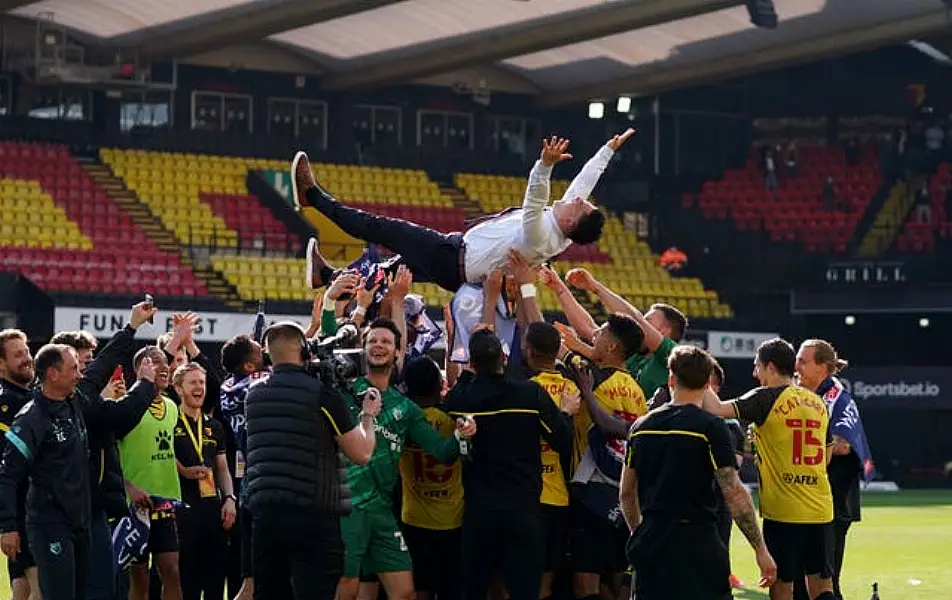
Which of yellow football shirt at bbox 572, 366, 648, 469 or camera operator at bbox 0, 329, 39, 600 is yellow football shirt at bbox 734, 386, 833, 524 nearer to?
yellow football shirt at bbox 572, 366, 648, 469

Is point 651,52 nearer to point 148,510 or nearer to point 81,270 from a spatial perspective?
point 81,270

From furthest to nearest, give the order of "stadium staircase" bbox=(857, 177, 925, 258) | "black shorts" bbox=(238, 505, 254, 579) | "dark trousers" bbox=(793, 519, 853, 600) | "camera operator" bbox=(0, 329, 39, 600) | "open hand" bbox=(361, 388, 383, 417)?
1. "stadium staircase" bbox=(857, 177, 925, 258)
2. "dark trousers" bbox=(793, 519, 853, 600)
3. "black shorts" bbox=(238, 505, 254, 579)
4. "camera operator" bbox=(0, 329, 39, 600)
5. "open hand" bbox=(361, 388, 383, 417)

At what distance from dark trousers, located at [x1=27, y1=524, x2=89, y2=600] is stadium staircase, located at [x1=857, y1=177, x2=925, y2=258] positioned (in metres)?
28.6

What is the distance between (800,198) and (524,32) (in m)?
8.39

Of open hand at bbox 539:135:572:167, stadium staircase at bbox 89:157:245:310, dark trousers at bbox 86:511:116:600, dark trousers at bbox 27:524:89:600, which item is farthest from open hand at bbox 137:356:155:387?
stadium staircase at bbox 89:157:245:310

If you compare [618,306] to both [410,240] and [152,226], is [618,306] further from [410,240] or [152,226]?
[152,226]

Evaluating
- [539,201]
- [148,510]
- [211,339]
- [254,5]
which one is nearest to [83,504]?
[148,510]

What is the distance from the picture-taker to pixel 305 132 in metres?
40.0

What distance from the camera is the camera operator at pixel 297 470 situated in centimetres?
1055

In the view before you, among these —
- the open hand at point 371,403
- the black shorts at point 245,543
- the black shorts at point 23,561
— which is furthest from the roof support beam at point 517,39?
the open hand at point 371,403

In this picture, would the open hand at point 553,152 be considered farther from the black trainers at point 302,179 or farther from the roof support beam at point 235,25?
the roof support beam at point 235,25

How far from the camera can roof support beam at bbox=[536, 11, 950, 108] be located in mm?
36625

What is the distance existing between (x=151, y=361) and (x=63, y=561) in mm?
1402

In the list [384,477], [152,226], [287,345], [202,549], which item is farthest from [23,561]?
[152,226]
